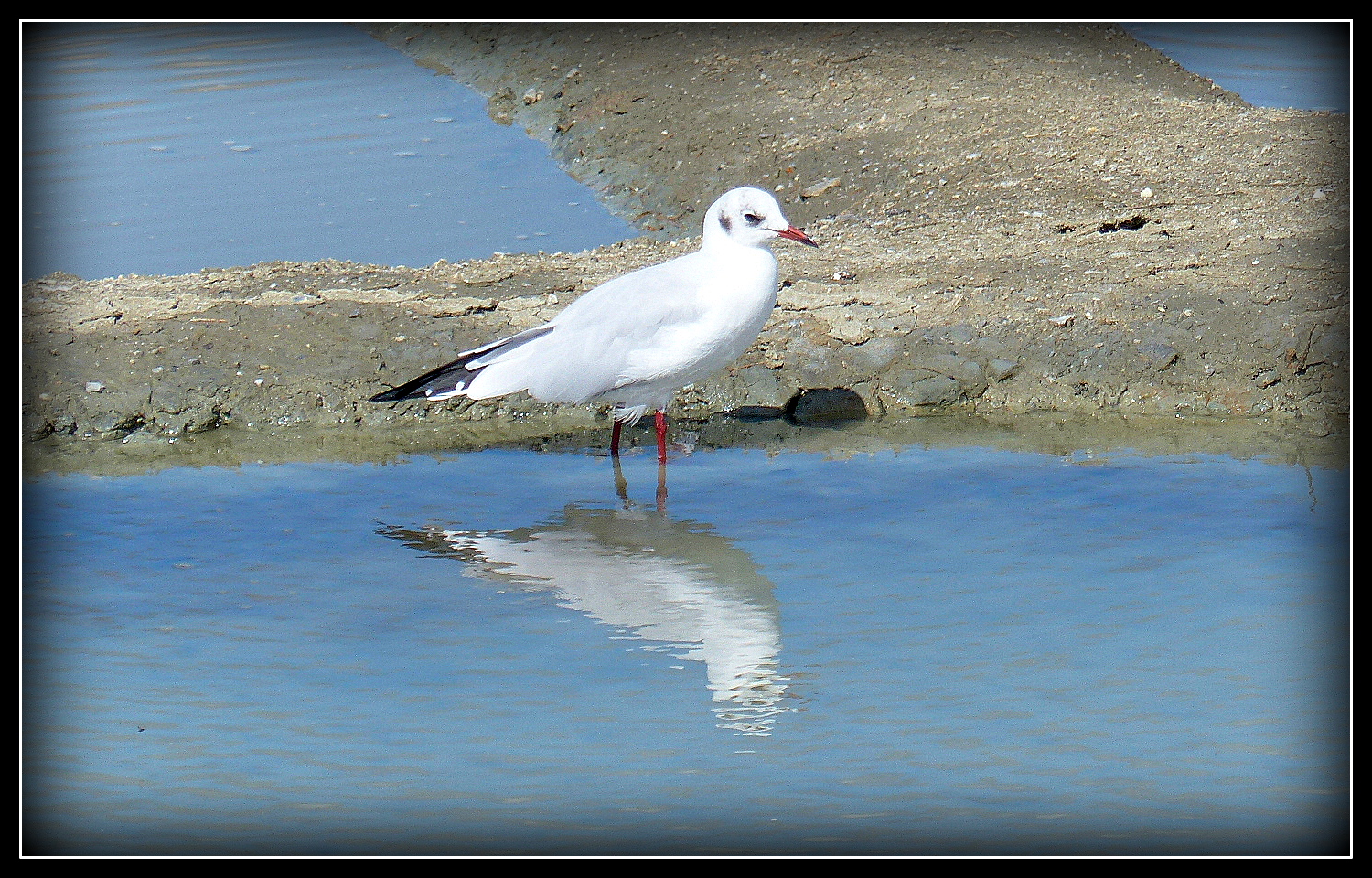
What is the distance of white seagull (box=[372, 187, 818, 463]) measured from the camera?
20.9 feet

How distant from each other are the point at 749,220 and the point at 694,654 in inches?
94.3

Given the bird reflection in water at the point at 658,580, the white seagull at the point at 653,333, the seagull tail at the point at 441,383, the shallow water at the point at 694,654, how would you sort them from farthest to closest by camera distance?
1. the seagull tail at the point at 441,383
2. the white seagull at the point at 653,333
3. the bird reflection in water at the point at 658,580
4. the shallow water at the point at 694,654

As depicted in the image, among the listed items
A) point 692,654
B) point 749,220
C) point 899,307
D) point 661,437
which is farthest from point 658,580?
point 899,307

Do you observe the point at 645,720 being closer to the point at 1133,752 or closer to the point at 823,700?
the point at 823,700

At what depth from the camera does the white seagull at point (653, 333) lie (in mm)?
6375

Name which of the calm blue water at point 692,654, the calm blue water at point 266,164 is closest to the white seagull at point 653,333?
the calm blue water at point 692,654

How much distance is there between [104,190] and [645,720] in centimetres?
848

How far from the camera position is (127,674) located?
4512 mm

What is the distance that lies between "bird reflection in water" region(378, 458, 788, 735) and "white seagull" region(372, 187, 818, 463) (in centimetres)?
47

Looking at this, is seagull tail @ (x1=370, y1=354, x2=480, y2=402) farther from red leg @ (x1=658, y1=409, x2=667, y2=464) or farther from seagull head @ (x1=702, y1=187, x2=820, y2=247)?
seagull head @ (x1=702, y1=187, x2=820, y2=247)

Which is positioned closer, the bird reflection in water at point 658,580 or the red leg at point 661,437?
the bird reflection in water at point 658,580

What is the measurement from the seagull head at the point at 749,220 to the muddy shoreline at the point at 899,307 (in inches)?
35.3

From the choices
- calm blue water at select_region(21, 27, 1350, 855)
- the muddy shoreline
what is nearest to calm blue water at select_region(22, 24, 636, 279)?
the muddy shoreline

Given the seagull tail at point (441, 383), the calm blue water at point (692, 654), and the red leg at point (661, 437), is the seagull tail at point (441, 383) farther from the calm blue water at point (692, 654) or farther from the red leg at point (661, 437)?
the red leg at point (661, 437)
